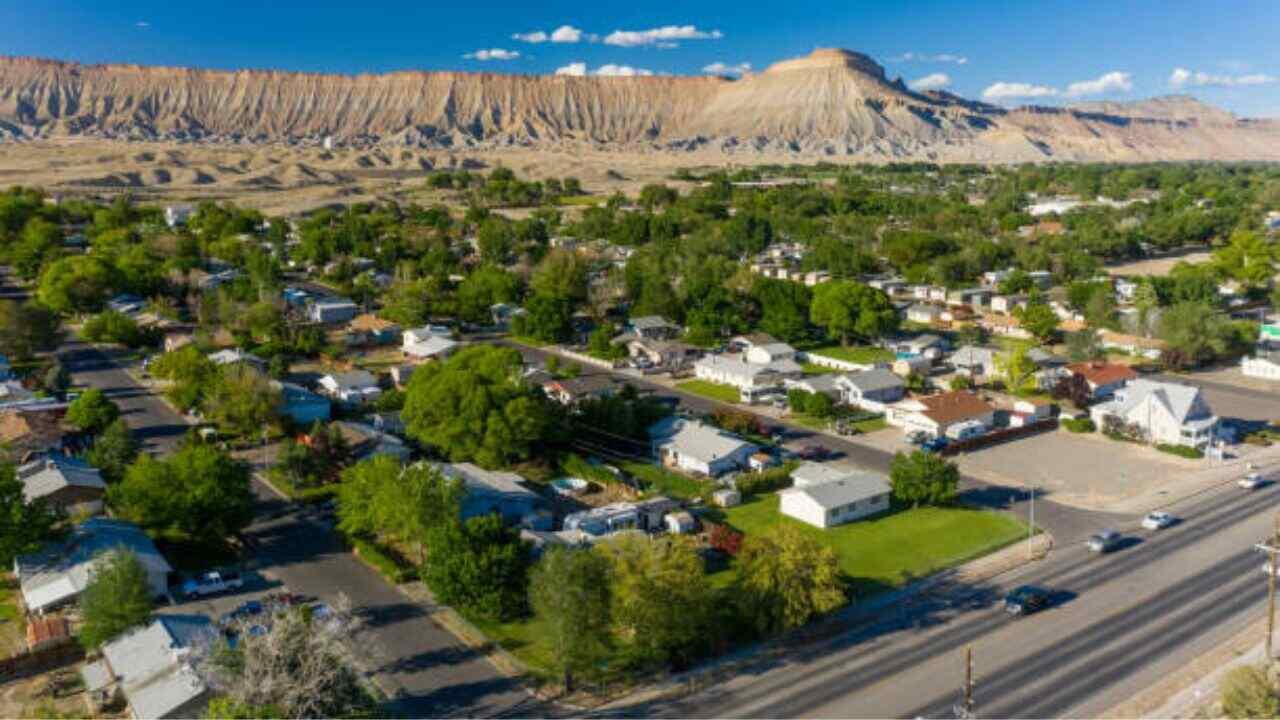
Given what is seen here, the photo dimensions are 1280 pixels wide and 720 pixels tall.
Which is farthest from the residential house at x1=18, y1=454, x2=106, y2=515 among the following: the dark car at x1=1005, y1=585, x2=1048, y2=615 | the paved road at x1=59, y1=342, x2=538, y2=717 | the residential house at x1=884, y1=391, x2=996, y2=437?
the residential house at x1=884, y1=391, x2=996, y2=437

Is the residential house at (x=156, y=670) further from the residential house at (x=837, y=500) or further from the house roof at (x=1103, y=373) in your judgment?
the house roof at (x=1103, y=373)

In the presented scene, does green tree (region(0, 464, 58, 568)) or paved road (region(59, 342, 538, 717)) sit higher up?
green tree (region(0, 464, 58, 568))

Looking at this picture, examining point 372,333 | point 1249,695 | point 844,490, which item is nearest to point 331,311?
point 372,333

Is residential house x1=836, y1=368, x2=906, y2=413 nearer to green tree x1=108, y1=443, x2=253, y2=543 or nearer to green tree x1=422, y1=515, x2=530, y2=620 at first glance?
green tree x1=422, y1=515, x2=530, y2=620


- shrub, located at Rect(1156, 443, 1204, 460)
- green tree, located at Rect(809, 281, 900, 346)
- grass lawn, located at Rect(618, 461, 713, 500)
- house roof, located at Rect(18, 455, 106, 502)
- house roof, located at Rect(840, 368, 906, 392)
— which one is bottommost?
grass lawn, located at Rect(618, 461, 713, 500)

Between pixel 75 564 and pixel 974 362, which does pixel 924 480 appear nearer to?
pixel 974 362

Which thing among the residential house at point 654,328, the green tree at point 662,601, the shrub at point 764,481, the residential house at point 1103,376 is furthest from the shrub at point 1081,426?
the green tree at point 662,601
